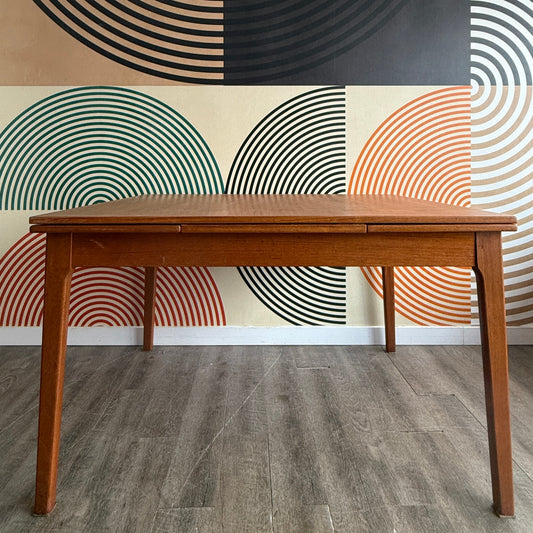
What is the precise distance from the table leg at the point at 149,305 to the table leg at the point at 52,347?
103 centimetres

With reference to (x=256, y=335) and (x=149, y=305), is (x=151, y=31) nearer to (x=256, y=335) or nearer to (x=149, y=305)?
(x=149, y=305)

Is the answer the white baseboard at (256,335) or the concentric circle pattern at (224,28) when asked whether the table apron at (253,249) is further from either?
the concentric circle pattern at (224,28)

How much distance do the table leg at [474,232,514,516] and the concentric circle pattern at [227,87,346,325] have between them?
1.24 metres

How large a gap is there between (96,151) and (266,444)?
4.86 ft

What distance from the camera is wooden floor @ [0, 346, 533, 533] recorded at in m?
1.19

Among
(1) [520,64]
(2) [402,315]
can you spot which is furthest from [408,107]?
(2) [402,315]

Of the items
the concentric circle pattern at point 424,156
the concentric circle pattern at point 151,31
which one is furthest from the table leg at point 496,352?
the concentric circle pattern at point 151,31

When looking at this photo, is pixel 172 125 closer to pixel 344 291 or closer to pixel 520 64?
pixel 344 291

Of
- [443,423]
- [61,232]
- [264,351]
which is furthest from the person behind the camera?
[264,351]

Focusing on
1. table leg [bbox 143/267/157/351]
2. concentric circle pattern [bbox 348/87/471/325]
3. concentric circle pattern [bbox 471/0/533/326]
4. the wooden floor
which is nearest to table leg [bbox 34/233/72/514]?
the wooden floor

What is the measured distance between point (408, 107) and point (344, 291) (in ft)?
2.65

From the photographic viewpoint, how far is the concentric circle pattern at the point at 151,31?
233cm

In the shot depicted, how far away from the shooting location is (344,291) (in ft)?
8.04

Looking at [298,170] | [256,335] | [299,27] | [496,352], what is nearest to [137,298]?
[256,335]
